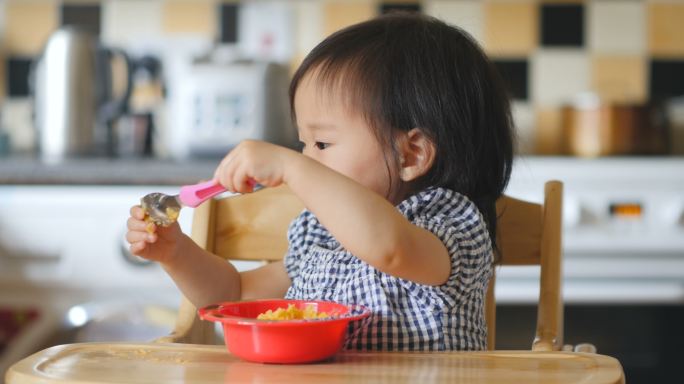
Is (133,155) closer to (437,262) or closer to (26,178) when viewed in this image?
(26,178)

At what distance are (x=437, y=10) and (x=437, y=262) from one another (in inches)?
70.6

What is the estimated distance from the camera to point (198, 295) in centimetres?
108

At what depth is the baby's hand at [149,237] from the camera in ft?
3.08

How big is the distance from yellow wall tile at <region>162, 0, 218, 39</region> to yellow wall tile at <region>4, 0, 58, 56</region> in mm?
310

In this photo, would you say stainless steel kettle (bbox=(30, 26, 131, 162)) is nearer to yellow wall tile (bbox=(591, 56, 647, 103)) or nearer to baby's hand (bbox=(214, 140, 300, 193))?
yellow wall tile (bbox=(591, 56, 647, 103))

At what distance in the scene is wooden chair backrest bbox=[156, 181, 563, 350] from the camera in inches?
42.3

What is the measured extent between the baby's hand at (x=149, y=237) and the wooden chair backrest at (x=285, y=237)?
88mm

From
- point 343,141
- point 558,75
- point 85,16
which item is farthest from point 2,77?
point 343,141

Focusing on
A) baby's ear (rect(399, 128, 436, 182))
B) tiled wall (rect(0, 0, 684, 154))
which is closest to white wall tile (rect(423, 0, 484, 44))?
tiled wall (rect(0, 0, 684, 154))

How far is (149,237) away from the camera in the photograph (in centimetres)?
94

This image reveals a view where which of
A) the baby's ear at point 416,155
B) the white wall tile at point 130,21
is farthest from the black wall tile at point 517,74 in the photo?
the baby's ear at point 416,155

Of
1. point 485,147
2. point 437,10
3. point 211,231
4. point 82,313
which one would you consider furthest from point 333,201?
point 437,10

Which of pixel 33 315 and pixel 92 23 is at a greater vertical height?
pixel 92 23

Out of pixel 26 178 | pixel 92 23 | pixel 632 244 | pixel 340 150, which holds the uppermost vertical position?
pixel 92 23
